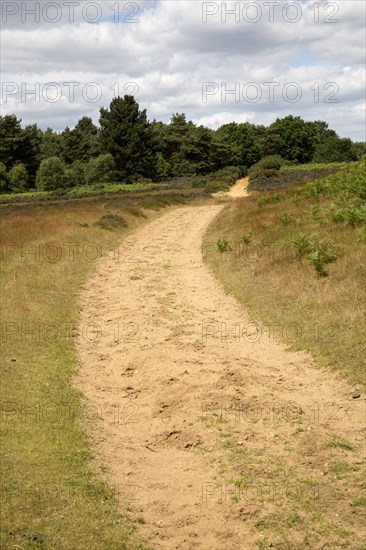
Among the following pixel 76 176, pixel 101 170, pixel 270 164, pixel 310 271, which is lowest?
pixel 310 271

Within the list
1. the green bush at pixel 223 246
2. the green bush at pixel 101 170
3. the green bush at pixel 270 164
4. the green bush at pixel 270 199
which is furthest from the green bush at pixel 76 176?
the green bush at pixel 223 246

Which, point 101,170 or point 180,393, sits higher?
point 101,170

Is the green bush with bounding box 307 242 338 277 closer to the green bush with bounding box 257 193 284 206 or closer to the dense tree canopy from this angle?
the green bush with bounding box 257 193 284 206

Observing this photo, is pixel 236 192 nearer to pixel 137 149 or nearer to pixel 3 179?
pixel 137 149

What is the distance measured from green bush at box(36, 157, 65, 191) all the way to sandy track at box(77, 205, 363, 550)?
6305cm

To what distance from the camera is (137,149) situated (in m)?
82.4

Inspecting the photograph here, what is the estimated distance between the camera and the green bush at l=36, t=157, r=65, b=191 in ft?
257

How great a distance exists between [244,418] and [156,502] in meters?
2.52

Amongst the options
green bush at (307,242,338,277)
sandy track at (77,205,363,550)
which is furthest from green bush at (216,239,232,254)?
green bush at (307,242,338,277)

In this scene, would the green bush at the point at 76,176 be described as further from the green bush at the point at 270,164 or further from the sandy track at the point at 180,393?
the sandy track at the point at 180,393

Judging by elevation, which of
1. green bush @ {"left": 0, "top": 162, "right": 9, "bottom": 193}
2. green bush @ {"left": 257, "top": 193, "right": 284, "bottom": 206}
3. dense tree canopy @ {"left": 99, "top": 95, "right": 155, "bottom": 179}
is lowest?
green bush @ {"left": 257, "top": 193, "right": 284, "bottom": 206}

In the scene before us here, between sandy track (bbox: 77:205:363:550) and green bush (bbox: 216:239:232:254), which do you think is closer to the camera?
sandy track (bbox: 77:205:363:550)

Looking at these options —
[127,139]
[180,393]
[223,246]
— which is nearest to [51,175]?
[127,139]

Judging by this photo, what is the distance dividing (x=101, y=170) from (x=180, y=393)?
71.2 m
